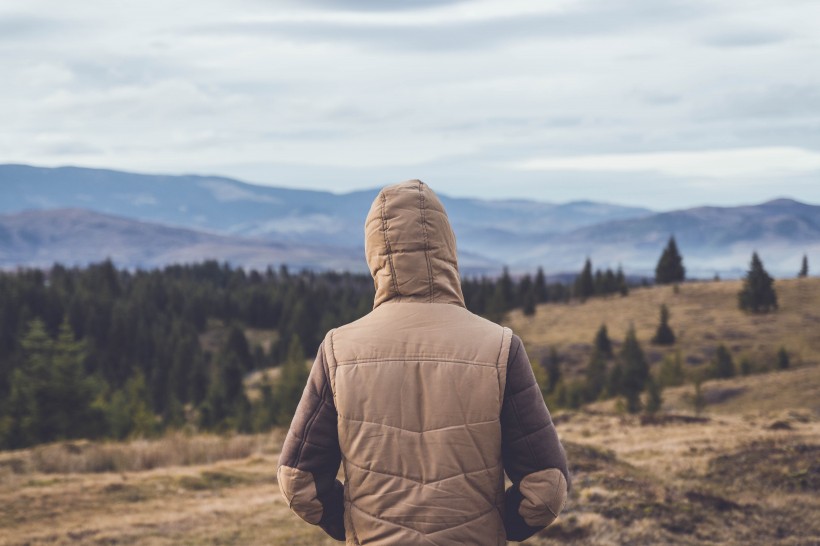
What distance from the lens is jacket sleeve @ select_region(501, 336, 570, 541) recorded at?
4.40 meters

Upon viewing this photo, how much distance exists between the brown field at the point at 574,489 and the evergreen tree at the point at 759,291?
66969 mm

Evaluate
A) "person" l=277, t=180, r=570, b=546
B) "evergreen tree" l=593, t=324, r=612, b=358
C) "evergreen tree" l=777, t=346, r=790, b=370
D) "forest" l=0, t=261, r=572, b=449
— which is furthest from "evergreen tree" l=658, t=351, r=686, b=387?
"person" l=277, t=180, r=570, b=546

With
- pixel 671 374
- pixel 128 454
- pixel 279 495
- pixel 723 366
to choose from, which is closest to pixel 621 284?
pixel 723 366

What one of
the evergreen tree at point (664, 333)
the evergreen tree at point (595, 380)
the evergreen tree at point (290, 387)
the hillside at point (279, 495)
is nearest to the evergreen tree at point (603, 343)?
the evergreen tree at point (664, 333)

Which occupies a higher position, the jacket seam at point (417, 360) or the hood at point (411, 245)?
the hood at point (411, 245)

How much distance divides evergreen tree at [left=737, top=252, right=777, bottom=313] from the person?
93.6 meters

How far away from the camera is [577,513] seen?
1374 centimetres

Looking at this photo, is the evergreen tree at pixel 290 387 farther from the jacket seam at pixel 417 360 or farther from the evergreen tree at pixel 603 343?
the jacket seam at pixel 417 360

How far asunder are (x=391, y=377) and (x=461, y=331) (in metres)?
0.46

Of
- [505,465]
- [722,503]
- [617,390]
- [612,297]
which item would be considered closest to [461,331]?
[505,465]

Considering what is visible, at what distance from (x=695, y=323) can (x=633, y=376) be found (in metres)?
39.2

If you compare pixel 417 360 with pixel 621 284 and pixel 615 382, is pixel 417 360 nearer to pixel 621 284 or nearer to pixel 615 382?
pixel 615 382

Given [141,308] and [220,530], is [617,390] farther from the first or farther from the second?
[141,308]

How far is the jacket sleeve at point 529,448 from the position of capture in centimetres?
440
